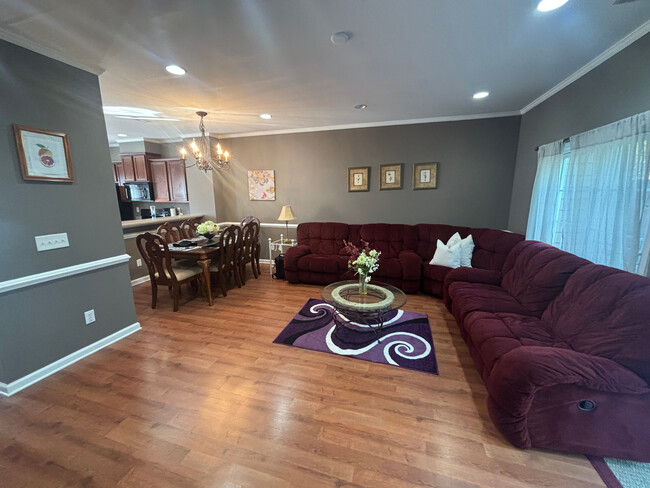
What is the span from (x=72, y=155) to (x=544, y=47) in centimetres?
413

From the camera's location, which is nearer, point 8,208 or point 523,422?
point 523,422

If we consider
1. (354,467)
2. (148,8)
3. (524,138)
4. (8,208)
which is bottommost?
(354,467)

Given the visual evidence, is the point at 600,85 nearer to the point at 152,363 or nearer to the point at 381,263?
Answer: the point at 381,263

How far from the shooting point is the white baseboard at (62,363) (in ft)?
6.29

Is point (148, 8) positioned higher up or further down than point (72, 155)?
higher up

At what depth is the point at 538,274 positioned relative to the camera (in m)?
2.31

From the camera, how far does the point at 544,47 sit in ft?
6.61

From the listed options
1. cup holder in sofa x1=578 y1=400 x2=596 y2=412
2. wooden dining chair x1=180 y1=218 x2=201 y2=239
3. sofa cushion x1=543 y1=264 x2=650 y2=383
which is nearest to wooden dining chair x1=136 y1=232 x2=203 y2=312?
wooden dining chair x1=180 y1=218 x2=201 y2=239

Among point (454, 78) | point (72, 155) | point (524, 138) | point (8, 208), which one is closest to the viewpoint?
point (8, 208)

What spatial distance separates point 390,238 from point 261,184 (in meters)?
2.86

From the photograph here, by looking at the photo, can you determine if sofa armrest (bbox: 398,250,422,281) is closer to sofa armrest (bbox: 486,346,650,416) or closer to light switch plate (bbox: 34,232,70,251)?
sofa armrest (bbox: 486,346,650,416)

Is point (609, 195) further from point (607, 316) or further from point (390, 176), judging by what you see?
point (390, 176)

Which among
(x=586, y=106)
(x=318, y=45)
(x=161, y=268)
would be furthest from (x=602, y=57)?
(x=161, y=268)

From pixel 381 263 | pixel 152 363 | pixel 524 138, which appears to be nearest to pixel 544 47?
pixel 524 138
